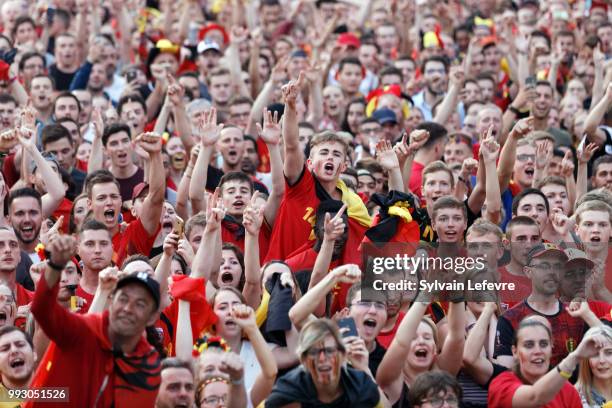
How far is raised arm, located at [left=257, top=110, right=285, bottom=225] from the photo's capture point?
423 inches

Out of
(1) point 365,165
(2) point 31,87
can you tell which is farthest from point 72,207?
(2) point 31,87

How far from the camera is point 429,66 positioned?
53.1 ft

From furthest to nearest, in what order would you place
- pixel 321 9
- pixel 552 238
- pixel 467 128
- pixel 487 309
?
pixel 321 9 → pixel 467 128 → pixel 552 238 → pixel 487 309

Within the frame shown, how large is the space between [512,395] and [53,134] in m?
5.29

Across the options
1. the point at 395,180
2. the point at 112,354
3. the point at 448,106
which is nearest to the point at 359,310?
the point at 112,354

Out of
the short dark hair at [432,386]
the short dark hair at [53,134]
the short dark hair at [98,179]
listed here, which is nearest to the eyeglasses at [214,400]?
the short dark hair at [432,386]

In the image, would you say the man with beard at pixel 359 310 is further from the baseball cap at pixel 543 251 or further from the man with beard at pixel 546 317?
the baseball cap at pixel 543 251

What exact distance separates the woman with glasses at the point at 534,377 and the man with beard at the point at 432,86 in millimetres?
7093

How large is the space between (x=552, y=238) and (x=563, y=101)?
4.17 metres

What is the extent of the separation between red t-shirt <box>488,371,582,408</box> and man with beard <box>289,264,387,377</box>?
69 centimetres

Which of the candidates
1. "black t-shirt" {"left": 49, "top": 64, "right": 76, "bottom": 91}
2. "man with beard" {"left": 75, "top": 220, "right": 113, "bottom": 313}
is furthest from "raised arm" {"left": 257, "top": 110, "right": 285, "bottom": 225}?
"black t-shirt" {"left": 49, "top": 64, "right": 76, "bottom": 91}

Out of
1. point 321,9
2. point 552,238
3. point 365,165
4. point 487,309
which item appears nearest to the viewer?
point 487,309

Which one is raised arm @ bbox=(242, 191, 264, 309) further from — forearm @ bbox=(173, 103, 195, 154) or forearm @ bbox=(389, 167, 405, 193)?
forearm @ bbox=(173, 103, 195, 154)

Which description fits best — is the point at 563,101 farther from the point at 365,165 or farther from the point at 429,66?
the point at 365,165
